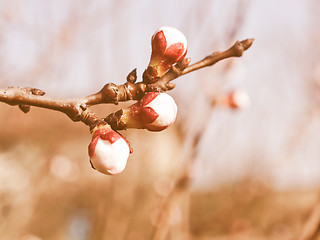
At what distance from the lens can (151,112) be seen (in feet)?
2.81

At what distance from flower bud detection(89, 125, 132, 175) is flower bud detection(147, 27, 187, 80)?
201 mm

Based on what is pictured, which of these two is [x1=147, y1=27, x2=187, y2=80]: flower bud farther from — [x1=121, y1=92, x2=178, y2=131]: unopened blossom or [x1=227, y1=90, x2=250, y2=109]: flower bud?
[x1=227, y1=90, x2=250, y2=109]: flower bud

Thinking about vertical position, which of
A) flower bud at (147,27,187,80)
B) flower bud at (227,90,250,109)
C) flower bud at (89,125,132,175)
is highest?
flower bud at (227,90,250,109)

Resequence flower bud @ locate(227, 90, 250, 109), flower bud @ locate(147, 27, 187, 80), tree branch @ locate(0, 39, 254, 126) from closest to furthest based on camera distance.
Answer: tree branch @ locate(0, 39, 254, 126)
flower bud @ locate(147, 27, 187, 80)
flower bud @ locate(227, 90, 250, 109)

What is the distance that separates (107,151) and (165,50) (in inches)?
12.0

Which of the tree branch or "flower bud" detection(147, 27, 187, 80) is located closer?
the tree branch

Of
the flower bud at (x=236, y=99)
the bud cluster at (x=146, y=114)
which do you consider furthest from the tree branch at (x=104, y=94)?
the flower bud at (x=236, y=99)

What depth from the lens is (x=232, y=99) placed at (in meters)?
2.63

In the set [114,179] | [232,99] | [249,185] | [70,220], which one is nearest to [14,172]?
[114,179]

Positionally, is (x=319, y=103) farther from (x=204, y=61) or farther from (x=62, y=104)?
(x=62, y=104)

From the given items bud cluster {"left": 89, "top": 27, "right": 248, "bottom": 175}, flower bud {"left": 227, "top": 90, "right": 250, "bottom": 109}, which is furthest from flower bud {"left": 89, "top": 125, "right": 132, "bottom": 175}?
flower bud {"left": 227, "top": 90, "right": 250, "bottom": 109}

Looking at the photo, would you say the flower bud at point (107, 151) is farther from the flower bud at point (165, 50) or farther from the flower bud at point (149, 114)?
the flower bud at point (165, 50)

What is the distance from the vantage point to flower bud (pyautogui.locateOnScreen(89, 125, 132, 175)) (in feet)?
2.72

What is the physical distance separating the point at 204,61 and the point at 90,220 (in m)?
12.3
